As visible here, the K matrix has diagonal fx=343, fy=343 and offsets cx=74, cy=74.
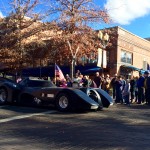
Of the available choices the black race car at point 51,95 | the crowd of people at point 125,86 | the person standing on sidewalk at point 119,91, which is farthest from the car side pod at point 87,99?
the person standing on sidewalk at point 119,91

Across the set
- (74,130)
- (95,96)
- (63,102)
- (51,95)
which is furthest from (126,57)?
(74,130)

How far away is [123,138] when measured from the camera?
28.0ft

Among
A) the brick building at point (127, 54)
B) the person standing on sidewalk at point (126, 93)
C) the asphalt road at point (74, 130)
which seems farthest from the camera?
the brick building at point (127, 54)

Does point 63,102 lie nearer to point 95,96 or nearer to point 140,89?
point 95,96

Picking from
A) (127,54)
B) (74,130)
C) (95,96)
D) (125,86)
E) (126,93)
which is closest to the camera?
(74,130)

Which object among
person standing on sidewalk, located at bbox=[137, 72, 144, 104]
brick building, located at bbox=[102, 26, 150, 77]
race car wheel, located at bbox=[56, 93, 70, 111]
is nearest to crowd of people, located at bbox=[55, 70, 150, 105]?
person standing on sidewalk, located at bbox=[137, 72, 144, 104]

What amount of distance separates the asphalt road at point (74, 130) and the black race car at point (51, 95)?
1.36 ft

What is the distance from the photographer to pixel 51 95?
14000 millimetres

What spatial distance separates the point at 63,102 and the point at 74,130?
4.12 metres

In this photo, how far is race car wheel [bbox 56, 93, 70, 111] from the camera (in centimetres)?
1338

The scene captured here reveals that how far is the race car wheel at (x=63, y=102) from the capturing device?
527 inches

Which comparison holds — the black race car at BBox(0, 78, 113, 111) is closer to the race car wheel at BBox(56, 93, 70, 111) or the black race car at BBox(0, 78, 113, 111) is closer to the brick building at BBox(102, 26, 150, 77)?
the race car wheel at BBox(56, 93, 70, 111)

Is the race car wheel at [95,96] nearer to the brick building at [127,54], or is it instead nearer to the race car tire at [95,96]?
the race car tire at [95,96]

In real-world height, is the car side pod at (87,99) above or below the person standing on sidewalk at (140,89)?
below
